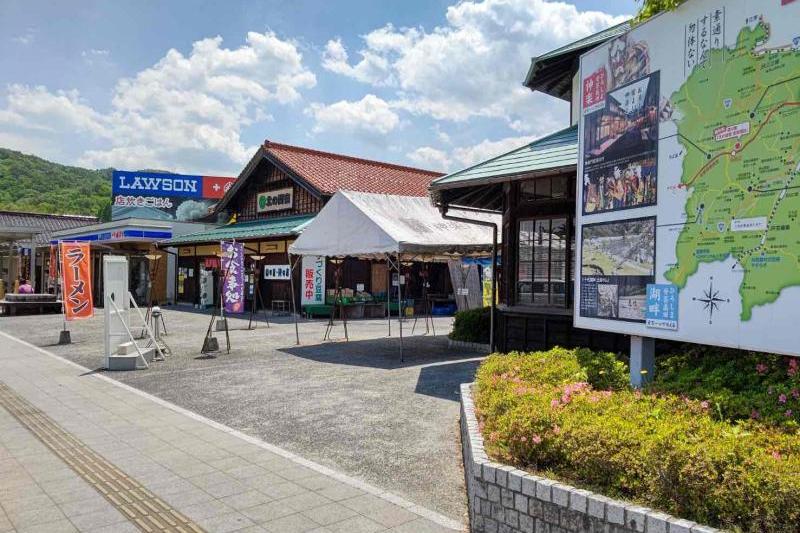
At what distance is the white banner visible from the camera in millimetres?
23062

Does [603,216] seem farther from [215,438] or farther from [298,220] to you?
[298,220]

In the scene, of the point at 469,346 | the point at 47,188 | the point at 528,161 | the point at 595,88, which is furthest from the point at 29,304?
the point at 47,188

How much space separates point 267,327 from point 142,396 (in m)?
10.3

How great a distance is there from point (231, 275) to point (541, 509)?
12.7m

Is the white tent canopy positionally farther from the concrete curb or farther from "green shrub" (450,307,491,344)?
the concrete curb

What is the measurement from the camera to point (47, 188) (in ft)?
236

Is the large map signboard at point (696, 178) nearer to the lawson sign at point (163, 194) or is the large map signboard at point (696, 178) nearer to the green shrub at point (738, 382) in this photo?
the green shrub at point (738, 382)

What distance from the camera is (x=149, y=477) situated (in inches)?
209

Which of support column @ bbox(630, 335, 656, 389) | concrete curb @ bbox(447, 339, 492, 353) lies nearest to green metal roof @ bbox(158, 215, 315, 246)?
concrete curb @ bbox(447, 339, 492, 353)

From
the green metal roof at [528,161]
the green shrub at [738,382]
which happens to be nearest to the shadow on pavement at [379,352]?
the green metal roof at [528,161]

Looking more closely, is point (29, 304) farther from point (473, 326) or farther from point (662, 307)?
point (662, 307)

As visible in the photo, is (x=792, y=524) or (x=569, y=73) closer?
(x=792, y=524)

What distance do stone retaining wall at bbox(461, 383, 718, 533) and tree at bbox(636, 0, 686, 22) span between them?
4104 millimetres

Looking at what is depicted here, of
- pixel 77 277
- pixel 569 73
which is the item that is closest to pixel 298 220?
pixel 77 277
